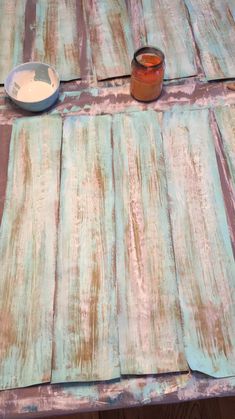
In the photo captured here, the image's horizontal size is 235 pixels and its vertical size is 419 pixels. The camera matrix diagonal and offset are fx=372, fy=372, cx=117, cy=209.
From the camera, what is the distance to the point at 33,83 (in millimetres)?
954

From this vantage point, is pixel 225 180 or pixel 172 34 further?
pixel 172 34

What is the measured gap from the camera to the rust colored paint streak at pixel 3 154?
81cm

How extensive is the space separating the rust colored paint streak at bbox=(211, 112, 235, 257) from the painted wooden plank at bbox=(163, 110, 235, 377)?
13 mm

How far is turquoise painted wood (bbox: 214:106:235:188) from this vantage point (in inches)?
33.1

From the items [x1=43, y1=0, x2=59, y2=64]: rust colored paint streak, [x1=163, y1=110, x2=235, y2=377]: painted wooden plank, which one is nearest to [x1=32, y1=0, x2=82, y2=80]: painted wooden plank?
[x1=43, y1=0, x2=59, y2=64]: rust colored paint streak

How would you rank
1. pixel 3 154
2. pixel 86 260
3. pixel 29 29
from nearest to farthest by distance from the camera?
pixel 86 260, pixel 3 154, pixel 29 29

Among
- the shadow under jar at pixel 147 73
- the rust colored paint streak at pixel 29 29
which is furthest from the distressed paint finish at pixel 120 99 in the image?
the rust colored paint streak at pixel 29 29

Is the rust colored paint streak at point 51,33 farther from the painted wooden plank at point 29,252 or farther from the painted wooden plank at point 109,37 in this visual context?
the painted wooden plank at point 29,252

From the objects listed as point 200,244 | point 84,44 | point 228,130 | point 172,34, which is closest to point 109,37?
point 84,44

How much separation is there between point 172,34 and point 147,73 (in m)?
0.25

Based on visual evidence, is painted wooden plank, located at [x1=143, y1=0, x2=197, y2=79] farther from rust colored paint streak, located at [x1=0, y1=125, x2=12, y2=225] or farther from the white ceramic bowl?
rust colored paint streak, located at [x1=0, y1=125, x2=12, y2=225]

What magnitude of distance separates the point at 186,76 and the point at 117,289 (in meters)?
0.59

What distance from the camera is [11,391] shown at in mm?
627

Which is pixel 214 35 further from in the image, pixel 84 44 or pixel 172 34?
pixel 84 44
